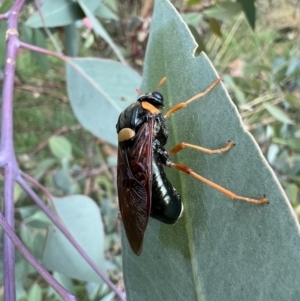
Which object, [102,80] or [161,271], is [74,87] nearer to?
[102,80]

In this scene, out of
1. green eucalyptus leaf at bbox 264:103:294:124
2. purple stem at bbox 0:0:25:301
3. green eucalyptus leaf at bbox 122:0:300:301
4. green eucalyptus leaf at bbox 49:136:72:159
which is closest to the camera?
green eucalyptus leaf at bbox 122:0:300:301

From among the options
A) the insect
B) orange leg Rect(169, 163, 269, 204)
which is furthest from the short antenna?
orange leg Rect(169, 163, 269, 204)

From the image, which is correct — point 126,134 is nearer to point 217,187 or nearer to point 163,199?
point 163,199

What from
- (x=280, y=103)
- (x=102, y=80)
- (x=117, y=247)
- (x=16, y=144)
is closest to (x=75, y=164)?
(x=117, y=247)

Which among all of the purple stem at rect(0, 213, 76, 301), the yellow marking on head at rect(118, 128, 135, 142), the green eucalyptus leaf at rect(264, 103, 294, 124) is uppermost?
the purple stem at rect(0, 213, 76, 301)

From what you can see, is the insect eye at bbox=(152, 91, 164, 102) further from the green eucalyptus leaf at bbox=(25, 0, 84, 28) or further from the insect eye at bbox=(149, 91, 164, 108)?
the green eucalyptus leaf at bbox=(25, 0, 84, 28)

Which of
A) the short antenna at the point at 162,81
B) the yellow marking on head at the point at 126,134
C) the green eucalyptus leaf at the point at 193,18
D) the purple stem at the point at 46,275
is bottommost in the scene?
the green eucalyptus leaf at the point at 193,18

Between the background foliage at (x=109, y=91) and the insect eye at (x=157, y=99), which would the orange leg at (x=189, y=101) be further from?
the background foliage at (x=109, y=91)

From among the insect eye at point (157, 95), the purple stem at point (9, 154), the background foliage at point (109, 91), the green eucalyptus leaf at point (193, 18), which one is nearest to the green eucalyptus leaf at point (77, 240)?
the background foliage at point (109, 91)
